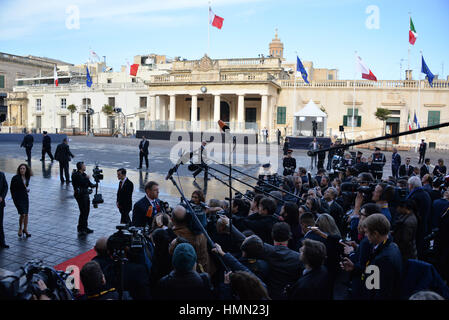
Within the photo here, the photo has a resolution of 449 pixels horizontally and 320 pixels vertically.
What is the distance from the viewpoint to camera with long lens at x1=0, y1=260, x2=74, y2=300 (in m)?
2.08

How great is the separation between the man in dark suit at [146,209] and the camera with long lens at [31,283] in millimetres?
2938

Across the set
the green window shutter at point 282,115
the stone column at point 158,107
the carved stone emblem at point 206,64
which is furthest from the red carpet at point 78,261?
the stone column at point 158,107

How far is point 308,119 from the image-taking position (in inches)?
1276

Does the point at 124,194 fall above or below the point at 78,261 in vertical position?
above

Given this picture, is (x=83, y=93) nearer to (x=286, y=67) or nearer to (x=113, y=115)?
(x=113, y=115)

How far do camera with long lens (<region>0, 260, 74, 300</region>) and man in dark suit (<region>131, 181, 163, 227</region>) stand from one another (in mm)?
2938

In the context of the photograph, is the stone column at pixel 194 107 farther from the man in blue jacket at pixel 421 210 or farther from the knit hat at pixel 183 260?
the knit hat at pixel 183 260

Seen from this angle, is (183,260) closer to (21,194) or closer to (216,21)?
(21,194)

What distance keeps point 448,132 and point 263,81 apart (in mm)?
18168

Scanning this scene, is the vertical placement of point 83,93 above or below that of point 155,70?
below

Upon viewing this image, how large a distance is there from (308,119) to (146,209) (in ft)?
93.8

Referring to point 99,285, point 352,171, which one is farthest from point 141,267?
point 352,171

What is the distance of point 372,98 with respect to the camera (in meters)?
34.8

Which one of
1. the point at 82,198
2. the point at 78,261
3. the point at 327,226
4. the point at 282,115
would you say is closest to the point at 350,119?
the point at 282,115
